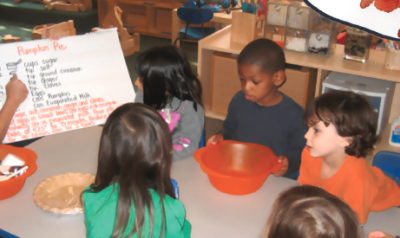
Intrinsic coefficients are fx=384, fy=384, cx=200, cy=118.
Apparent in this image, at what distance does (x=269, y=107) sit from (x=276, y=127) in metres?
0.09

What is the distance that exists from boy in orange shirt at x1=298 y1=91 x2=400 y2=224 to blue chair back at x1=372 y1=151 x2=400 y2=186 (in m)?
0.19

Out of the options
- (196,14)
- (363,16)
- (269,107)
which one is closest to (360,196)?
(269,107)

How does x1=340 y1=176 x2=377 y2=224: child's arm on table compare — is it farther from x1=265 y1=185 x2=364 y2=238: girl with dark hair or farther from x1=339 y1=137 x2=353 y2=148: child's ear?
x1=265 y1=185 x2=364 y2=238: girl with dark hair

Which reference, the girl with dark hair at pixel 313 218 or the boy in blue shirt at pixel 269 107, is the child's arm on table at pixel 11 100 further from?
the girl with dark hair at pixel 313 218

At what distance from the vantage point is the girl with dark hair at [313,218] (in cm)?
66

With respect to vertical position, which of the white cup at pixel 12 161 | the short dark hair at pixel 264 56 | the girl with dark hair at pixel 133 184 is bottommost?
the white cup at pixel 12 161

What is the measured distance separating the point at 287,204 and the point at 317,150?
1.42 feet

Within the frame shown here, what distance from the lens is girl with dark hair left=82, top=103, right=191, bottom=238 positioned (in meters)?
0.88

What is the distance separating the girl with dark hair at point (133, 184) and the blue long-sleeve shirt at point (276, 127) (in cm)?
70

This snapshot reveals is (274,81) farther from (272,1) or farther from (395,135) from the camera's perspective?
(395,135)

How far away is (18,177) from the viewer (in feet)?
3.61

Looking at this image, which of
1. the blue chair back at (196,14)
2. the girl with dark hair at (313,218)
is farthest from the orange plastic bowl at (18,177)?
the blue chair back at (196,14)

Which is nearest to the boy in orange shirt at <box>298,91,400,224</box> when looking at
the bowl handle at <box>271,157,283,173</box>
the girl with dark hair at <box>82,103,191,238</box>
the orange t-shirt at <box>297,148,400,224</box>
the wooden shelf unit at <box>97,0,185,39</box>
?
the orange t-shirt at <box>297,148,400,224</box>

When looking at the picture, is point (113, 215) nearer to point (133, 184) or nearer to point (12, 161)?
point (133, 184)
